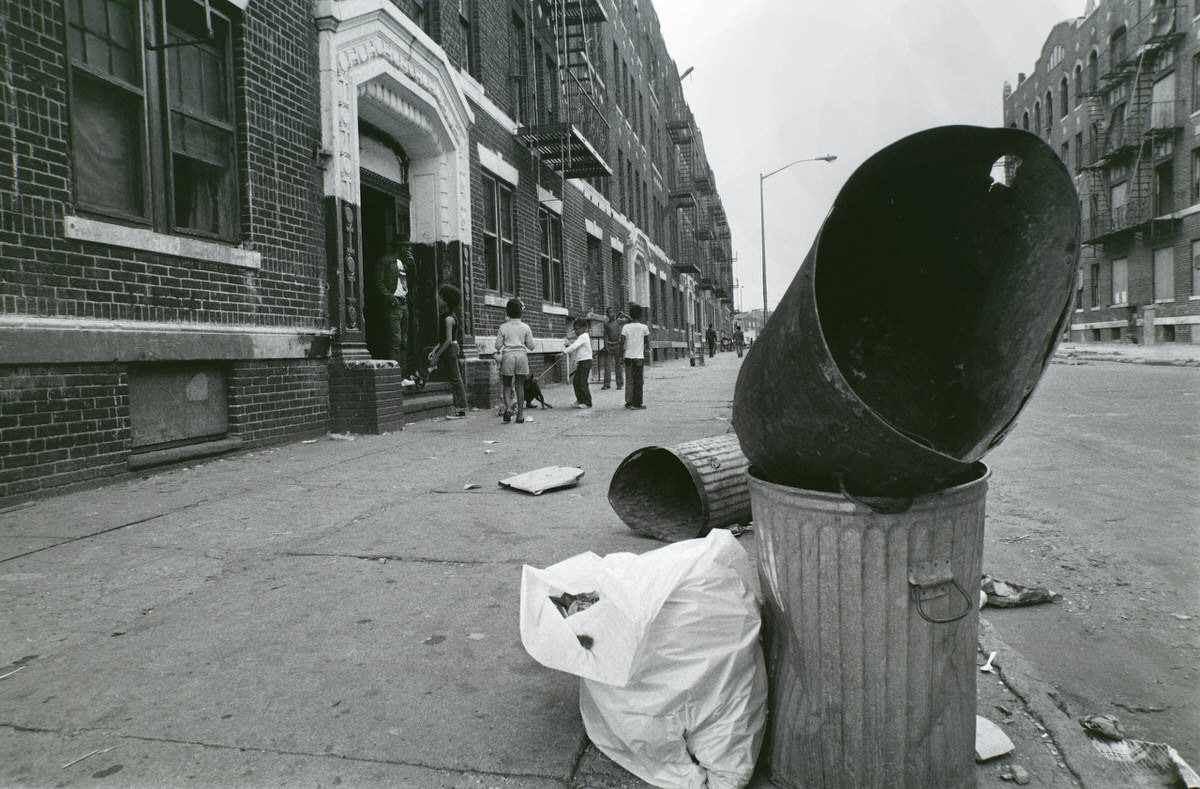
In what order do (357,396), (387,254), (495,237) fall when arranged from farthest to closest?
(495,237)
(387,254)
(357,396)

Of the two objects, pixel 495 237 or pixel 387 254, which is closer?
pixel 387 254

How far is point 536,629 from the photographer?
1.89 metres

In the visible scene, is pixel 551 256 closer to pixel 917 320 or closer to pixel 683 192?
pixel 917 320

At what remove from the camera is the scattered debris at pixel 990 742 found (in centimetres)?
195

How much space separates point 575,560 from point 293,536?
2.44m

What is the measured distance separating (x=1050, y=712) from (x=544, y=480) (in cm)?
361

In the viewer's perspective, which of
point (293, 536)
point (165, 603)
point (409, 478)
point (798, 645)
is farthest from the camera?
point (409, 478)

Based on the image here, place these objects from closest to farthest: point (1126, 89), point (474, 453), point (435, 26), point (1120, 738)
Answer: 1. point (1120, 738)
2. point (474, 453)
3. point (435, 26)
4. point (1126, 89)

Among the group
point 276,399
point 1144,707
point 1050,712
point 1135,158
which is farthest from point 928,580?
point 1135,158

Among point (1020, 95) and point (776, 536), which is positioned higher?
point (1020, 95)

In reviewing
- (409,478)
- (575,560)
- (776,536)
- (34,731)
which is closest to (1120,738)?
(776,536)

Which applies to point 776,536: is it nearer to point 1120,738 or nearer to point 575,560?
point 575,560

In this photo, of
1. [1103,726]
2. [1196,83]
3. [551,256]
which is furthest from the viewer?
[1196,83]

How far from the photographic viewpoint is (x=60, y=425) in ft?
16.7
